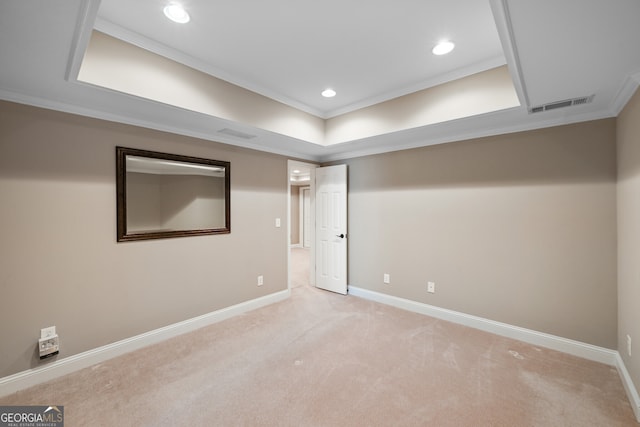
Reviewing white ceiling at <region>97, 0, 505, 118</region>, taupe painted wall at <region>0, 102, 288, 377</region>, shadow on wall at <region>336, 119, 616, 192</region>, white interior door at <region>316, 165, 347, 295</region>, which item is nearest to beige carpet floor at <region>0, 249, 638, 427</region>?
taupe painted wall at <region>0, 102, 288, 377</region>

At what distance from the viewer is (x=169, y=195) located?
9.29 feet

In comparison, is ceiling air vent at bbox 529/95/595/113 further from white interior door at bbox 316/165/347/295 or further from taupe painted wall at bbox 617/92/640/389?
white interior door at bbox 316/165/347/295

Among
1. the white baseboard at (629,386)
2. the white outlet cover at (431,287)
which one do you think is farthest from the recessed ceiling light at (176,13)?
the white baseboard at (629,386)

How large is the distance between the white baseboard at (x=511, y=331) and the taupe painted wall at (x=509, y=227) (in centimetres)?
6

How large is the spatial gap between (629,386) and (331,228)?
10.7ft

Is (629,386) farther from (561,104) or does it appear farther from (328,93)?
(328,93)

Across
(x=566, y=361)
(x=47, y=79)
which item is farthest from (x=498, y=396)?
(x=47, y=79)

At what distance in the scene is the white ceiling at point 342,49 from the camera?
4.19 feet

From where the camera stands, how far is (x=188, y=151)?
2.95 meters

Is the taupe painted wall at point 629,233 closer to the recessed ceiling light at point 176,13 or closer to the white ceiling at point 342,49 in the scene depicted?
the white ceiling at point 342,49

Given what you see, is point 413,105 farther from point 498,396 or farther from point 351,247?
point 498,396

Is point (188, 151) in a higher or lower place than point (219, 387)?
higher

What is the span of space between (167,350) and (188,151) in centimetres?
206

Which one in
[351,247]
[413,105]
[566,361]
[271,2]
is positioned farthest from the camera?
[351,247]
